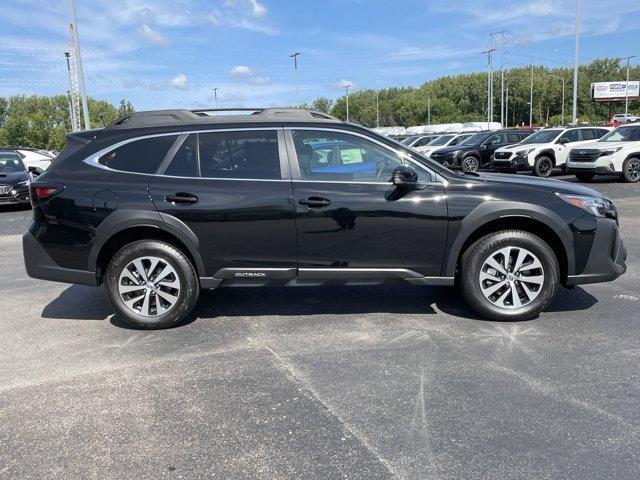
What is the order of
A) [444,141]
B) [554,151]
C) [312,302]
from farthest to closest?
1. [444,141]
2. [554,151]
3. [312,302]

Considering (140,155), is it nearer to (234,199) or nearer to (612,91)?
(234,199)

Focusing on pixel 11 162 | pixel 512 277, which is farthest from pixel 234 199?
pixel 11 162

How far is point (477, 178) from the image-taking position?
491 cm

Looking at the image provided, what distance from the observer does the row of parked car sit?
16.0 metres

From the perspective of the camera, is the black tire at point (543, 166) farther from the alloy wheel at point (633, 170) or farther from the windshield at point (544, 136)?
the alloy wheel at point (633, 170)

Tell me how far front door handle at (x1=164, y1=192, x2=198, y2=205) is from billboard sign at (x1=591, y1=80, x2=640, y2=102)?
7720 centimetres

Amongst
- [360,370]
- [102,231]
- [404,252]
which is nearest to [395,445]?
[360,370]

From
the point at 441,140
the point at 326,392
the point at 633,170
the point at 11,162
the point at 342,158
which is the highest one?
the point at 441,140

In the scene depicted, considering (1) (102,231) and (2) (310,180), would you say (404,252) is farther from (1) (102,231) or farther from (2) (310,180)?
(1) (102,231)

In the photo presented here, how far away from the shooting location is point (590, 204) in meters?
4.80

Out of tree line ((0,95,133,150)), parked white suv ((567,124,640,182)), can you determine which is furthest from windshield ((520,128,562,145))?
tree line ((0,95,133,150))

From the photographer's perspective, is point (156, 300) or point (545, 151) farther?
point (545, 151)

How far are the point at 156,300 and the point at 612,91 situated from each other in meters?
78.1

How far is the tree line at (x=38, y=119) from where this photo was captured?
99.2 m
